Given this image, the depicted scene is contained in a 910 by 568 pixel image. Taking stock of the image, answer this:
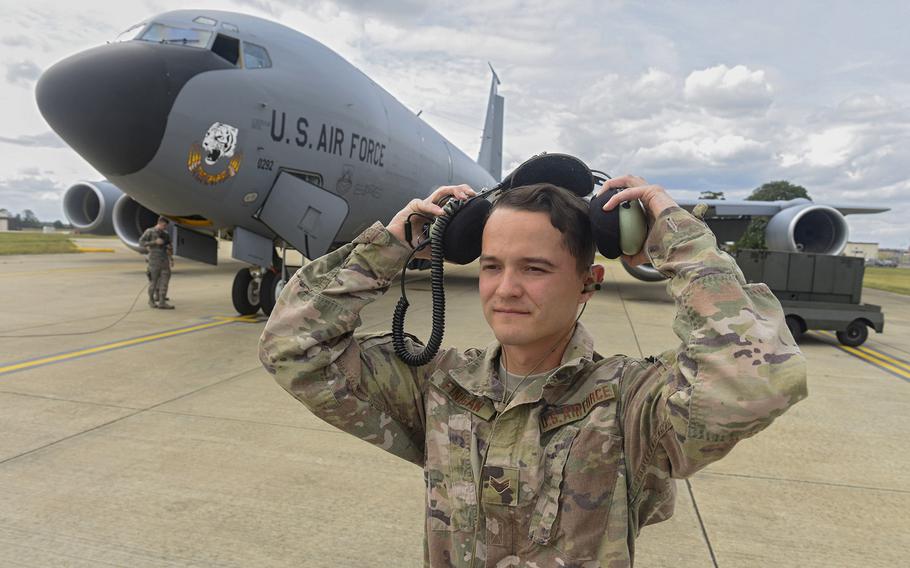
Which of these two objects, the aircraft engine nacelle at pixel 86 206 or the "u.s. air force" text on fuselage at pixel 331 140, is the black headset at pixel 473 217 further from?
the aircraft engine nacelle at pixel 86 206

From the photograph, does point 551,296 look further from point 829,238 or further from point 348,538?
point 829,238

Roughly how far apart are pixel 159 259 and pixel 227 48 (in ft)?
15.0

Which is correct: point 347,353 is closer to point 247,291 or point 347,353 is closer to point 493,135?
point 247,291

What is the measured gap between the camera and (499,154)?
93.7ft

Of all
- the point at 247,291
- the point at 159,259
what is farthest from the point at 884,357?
the point at 159,259

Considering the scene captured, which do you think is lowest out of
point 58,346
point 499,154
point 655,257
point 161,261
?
point 58,346

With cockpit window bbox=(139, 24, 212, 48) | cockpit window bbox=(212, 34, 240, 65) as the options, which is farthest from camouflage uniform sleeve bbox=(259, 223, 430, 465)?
cockpit window bbox=(139, 24, 212, 48)

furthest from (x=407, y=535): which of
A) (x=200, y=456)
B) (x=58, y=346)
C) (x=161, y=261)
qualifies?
(x=161, y=261)

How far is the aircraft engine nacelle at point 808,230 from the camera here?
12.1m

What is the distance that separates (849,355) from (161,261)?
10.8 metres

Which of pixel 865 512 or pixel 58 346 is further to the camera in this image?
pixel 58 346

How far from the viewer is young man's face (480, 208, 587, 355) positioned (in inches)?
49.3

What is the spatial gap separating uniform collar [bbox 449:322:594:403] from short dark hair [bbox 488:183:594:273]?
176 millimetres

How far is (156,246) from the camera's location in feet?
32.1
